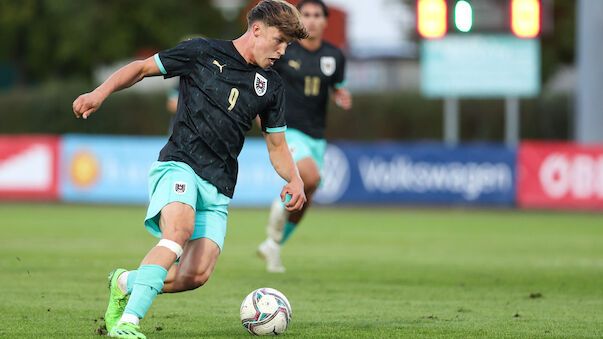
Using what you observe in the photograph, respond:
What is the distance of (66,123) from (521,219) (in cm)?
2161

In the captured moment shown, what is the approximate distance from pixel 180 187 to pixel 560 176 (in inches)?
640

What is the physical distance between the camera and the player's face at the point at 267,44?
628 cm

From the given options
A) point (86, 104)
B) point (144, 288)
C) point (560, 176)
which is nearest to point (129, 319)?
point (144, 288)

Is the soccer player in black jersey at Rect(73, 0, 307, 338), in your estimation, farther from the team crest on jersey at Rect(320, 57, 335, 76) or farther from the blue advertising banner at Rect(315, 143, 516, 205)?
the blue advertising banner at Rect(315, 143, 516, 205)

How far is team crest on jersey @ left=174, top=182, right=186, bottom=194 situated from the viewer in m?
6.09

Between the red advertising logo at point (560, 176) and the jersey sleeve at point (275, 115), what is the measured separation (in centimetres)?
1527

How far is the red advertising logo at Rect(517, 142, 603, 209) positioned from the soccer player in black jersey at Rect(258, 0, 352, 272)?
Answer: 11.4 metres

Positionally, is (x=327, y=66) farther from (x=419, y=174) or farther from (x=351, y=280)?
(x=419, y=174)

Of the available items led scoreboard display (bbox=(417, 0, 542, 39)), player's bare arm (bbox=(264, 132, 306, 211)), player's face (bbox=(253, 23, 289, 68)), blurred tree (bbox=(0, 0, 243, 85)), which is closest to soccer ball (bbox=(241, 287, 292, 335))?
player's bare arm (bbox=(264, 132, 306, 211))

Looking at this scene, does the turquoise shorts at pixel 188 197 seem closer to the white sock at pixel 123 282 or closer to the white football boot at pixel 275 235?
the white sock at pixel 123 282

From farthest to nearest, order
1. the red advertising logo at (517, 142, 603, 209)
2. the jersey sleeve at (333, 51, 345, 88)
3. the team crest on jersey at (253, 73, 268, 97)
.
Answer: the red advertising logo at (517, 142, 603, 209) < the jersey sleeve at (333, 51, 345, 88) < the team crest on jersey at (253, 73, 268, 97)

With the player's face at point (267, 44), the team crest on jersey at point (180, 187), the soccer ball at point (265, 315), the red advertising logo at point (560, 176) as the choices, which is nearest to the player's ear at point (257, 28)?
the player's face at point (267, 44)

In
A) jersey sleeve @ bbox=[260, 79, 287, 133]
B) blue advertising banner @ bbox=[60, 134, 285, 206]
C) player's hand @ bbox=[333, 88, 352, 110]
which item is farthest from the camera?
blue advertising banner @ bbox=[60, 134, 285, 206]

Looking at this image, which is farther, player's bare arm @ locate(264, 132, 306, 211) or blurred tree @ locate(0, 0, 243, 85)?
blurred tree @ locate(0, 0, 243, 85)
